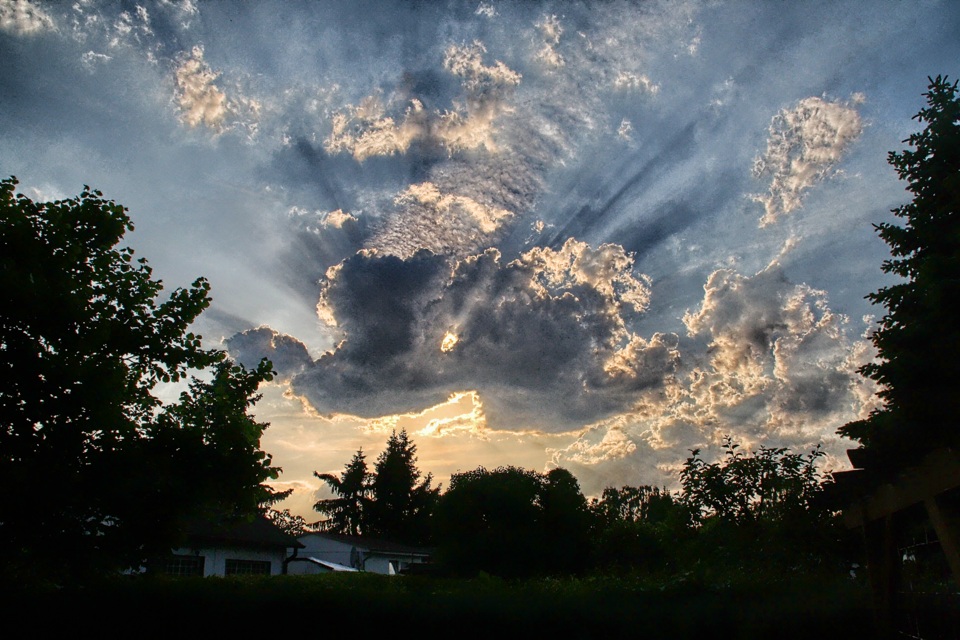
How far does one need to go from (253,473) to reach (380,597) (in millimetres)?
5376

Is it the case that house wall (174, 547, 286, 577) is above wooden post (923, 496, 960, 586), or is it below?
above

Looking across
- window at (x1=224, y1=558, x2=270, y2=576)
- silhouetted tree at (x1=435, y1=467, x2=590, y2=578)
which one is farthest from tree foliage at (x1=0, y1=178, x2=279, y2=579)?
silhouetted tree at (x1=435, y1=467, x2=590, y2=578)

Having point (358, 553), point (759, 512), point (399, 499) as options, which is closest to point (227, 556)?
point (358, 553)

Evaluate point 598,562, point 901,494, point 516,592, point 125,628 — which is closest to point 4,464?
point 125,628

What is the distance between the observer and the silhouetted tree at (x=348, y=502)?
73.1 metres

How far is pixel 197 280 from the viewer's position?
42.1ft

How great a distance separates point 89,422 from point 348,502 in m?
67.3

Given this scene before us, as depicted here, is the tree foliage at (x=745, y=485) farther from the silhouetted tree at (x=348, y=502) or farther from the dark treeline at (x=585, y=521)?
the silhouetted tree at (x=348, y=502)

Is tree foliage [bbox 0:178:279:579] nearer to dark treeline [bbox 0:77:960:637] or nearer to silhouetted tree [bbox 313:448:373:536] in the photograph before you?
dark treeline [bbox 0:77:960:637]

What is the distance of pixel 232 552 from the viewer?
2878cm

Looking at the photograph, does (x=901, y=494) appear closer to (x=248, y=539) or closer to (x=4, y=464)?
(x=4, y=464)

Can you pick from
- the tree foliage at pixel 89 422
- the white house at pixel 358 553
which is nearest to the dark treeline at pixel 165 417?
the tree foliage at pixel 89 422

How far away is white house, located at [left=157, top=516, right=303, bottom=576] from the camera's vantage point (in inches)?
1049

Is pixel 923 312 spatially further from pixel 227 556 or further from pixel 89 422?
pixel 227 556
